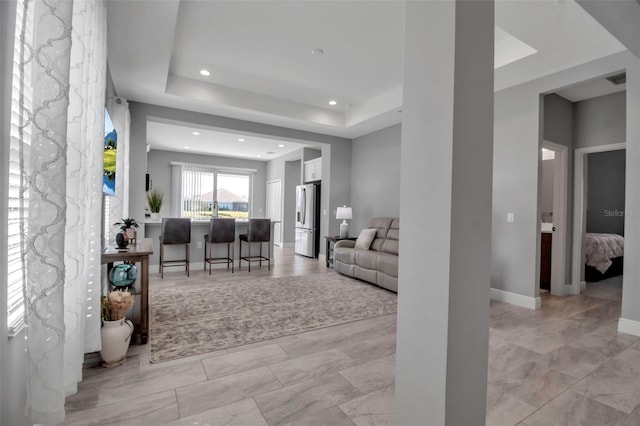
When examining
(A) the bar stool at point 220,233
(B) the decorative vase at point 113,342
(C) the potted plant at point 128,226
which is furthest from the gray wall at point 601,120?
(B) the decorative vase at point 113,342

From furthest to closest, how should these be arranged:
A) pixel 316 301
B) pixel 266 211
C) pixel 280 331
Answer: pixel 266 211 < pixel 316 301 < pixel 280 331

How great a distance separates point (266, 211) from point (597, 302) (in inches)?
335

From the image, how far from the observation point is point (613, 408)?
Answer: 1882 mm

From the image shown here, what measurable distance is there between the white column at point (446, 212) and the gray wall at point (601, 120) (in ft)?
15.5

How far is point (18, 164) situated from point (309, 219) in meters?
6.51

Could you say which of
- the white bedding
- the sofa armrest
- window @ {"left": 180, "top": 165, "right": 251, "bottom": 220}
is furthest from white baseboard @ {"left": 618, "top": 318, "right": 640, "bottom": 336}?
window @ {"left": 180, "top": 165, "right": 251, "bottom": 220}

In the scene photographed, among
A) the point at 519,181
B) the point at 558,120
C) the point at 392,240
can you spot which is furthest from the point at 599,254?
the point at 392,240

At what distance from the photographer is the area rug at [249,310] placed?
2719 mm

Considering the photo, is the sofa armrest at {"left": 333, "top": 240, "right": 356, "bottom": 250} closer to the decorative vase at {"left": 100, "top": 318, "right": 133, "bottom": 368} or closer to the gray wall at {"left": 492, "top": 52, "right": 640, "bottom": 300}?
the gray wall at {"left": 492, "top": 52, "right": 640, "bottom": 300}

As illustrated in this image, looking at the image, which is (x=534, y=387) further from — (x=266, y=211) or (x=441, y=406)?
(x=266, y=211)

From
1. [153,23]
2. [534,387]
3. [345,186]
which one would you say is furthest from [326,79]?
[534,387]

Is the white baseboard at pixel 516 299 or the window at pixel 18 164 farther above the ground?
the window at pixel 18 164

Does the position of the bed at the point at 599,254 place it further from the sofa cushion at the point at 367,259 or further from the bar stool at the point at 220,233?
the bar stool at the point at 220,233

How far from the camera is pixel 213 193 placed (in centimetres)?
982
